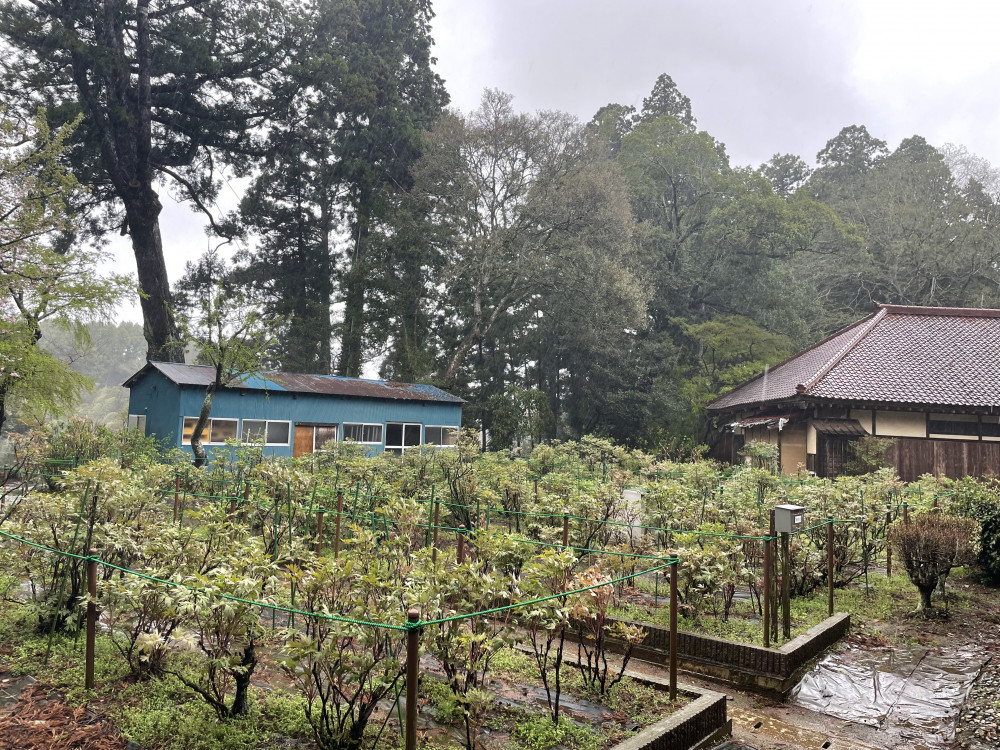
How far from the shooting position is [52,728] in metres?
3.82

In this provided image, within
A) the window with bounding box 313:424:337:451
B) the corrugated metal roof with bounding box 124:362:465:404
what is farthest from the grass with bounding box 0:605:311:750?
the window with bounding box 313:424:337:451

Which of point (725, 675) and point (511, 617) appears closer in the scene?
point (511, 617)

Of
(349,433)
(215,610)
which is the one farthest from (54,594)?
(349,433)

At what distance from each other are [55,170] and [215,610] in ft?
57.5

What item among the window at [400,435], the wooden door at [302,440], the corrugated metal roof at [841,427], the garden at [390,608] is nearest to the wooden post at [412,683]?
the garden at [390,608]

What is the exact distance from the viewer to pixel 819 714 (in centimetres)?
520

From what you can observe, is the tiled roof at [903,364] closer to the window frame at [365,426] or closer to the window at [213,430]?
the window frame at [365,426]

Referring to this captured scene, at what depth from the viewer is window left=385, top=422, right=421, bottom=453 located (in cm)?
2461

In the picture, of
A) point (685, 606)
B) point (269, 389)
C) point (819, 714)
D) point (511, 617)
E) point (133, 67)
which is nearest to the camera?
point (511, 617)

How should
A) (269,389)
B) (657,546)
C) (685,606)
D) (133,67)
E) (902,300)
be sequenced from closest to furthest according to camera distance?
(685,606) → (657,546) → (269,389) → (133,67) → (902,300)

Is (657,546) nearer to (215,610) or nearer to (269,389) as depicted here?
(215,610)

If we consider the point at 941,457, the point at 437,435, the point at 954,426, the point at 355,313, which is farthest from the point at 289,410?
the point at 954,426

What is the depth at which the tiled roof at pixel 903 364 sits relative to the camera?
62.9 feet

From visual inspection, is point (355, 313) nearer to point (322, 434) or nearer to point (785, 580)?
point (322, 434)
